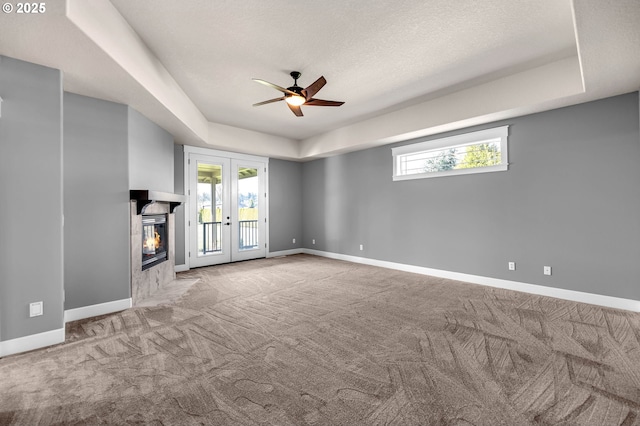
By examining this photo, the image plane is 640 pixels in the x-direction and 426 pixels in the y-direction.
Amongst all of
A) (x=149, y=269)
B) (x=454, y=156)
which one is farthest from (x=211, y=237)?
(x=454, y=156)

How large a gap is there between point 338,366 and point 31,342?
2.77m

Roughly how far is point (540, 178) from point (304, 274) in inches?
161

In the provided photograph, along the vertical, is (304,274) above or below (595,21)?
below

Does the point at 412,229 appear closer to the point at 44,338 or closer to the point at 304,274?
the point at 304,274

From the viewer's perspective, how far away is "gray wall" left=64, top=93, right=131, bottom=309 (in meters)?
3.31

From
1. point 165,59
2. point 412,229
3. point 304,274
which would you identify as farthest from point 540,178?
point 165,59

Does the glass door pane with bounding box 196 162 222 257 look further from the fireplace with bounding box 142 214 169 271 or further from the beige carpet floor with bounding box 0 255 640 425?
the beige carpet floor with bounding box 0 255 640 425

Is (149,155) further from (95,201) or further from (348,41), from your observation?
(348,41)

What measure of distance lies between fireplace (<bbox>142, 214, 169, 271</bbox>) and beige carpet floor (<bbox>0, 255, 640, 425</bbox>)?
98cm

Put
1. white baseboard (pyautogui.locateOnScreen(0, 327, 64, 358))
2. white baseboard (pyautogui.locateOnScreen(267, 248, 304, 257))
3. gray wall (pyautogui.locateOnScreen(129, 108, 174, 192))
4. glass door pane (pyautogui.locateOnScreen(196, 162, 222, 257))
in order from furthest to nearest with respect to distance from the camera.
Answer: white baseboard (pyautogui.locateOnScreen(267, 248, 304, 257)) < glass door pane (pyautogui.locateOnScreen(196, 162, 222, 257)) < gray wall (pyautogui.locateOnScreen(129, 108, 174, 192)) < white baseboard (pyautogui.locateOnScreen(0, 327, 64, 358))

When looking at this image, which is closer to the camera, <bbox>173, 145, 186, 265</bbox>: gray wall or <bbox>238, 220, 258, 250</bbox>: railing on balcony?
<bbox>173, 145, 186, 265</bbox>: gray wall

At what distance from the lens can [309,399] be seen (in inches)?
74.3

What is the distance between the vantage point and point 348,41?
10.2ft

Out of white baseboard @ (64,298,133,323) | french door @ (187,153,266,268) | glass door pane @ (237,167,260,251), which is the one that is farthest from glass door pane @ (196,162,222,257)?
white baseboard @ (64,298,133,323)
